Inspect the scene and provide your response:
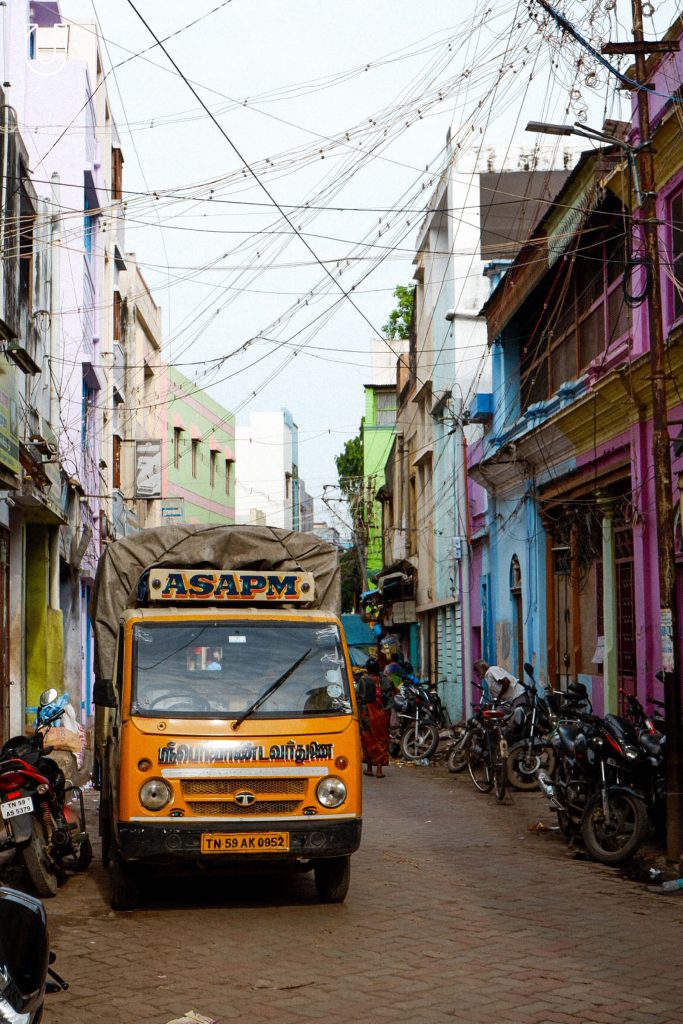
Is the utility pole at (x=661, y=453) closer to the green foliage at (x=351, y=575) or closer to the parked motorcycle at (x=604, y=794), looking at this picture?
the parked motorcycle at (x=604, y=794)

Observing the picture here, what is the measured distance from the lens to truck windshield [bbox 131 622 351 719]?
9.02m

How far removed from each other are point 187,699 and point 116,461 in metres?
23.9

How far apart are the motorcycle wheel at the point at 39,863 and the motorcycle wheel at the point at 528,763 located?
831 centimetres

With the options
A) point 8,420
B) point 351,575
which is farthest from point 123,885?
point 351,575

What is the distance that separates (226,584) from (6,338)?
4140mm

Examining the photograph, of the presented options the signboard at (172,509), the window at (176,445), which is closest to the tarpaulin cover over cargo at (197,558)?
the signboard at (172,509)

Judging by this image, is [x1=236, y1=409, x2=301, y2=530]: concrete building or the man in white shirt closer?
the man in white shirt

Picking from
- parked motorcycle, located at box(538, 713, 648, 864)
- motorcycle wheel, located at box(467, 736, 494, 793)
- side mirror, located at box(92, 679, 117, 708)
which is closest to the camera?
side mirror, located at box(92, 679, 117, 708)

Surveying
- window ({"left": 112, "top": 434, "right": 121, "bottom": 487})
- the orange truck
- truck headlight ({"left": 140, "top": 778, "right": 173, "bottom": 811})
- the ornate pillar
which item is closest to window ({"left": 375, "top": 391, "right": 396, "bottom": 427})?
window ({"left": 112, "top": 434, "right": 121, "bottom": 487})

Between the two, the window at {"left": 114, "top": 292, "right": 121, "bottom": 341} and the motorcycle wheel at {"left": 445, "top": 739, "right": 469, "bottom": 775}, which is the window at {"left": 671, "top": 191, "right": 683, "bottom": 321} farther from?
the window at {"left": 114, "top": 292, "right": 121, "bottom": 341}

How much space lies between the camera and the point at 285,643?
9508mm

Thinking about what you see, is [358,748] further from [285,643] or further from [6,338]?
[6,338]

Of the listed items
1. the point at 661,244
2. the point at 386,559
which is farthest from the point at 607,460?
the point at 386,559

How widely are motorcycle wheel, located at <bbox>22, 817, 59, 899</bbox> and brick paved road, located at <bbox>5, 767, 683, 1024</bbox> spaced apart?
13cm
